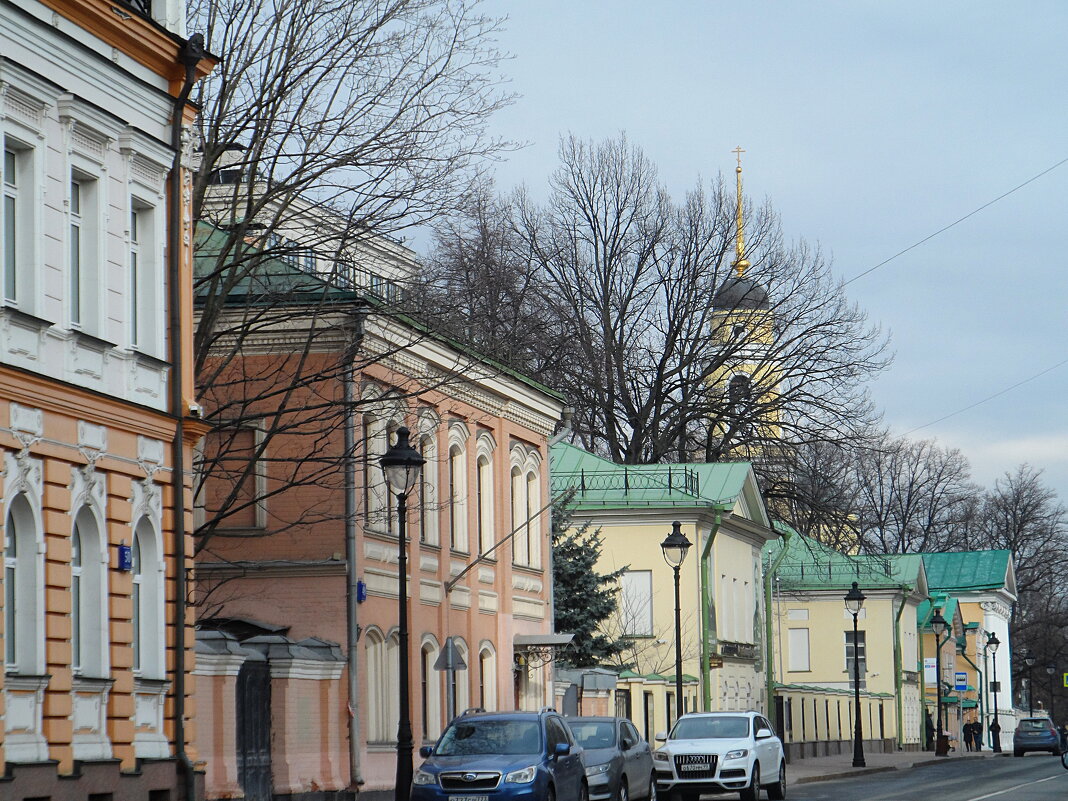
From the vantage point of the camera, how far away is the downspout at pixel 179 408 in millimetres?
20797

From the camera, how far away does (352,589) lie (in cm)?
2833

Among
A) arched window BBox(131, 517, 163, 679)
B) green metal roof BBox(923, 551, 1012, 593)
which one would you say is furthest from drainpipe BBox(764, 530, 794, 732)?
green metal roof BBox(923, 551, 1012, 593)

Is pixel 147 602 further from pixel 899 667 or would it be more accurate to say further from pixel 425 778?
pixel 899 667

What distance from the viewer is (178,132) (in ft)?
70.1

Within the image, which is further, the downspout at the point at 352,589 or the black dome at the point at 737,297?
the black dome at the point at 737,297

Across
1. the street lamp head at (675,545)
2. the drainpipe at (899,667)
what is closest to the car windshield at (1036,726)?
the drainpipe at (899,667)

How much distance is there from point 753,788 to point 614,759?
4540 mm

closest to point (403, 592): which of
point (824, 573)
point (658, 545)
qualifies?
point (658, 545)

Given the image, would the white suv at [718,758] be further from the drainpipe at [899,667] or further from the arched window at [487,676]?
the drainpipe at [899,667]

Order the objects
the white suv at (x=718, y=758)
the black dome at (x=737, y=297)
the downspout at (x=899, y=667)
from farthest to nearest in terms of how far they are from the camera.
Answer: the downspout at (x=899, y=667), the black dome at (x=737, y=297), the white suv at (x=718, y=758)

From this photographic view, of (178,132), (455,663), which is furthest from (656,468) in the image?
(178,132)

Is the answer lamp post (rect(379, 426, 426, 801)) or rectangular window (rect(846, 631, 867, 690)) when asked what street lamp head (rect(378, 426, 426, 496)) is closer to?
lamp post (rect(379, 426, 426, 801))

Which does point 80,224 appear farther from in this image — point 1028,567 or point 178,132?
point 1028,567

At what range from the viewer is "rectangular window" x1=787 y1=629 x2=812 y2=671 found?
254ft
